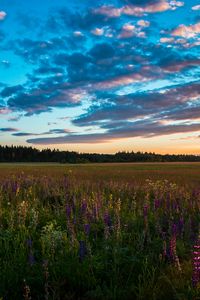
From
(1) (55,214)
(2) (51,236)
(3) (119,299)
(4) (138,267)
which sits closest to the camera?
(3) (119,299)

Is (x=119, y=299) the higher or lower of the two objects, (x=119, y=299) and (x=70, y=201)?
the lower

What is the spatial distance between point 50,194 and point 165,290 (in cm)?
774

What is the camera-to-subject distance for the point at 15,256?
256 inches

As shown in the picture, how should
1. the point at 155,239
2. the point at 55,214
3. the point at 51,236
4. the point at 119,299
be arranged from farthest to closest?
the point at 55,214 → the point at 155,239 → the point at 51,236 → the point at 119,299

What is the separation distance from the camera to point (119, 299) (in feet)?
17.4

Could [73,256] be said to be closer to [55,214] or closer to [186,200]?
[55,214]

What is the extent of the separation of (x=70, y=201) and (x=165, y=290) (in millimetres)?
6058

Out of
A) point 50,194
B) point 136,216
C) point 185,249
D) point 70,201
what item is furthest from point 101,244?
point 50,194

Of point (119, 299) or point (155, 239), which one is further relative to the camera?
point (155, 239)

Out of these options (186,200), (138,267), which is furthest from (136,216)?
(138,267)

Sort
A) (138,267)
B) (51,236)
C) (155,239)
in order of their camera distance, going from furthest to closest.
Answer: (155,239) < (51,236) < (138,267)

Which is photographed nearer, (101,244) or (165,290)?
(165,290)

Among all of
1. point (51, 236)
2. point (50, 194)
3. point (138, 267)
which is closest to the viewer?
point (138, 267)

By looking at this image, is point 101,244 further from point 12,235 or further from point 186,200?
point 186,200
